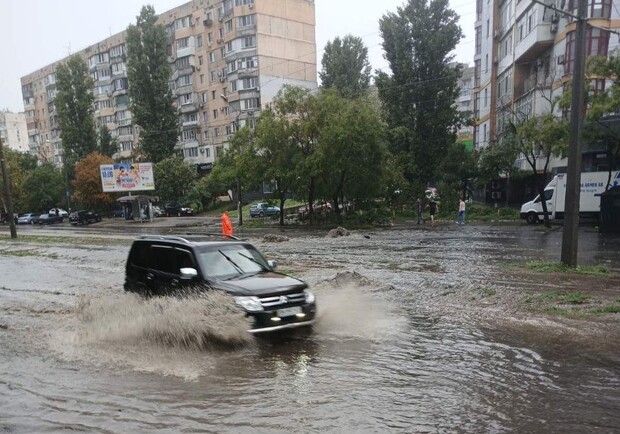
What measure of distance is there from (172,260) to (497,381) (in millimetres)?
5440

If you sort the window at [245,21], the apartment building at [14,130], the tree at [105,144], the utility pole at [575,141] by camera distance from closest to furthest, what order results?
the utility pole at [575,141], the window at [245,21], the tree at [105,144], the apartment building at [14,130]

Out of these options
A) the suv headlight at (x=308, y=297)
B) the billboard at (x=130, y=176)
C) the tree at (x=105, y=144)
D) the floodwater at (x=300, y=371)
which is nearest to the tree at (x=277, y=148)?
the floodwater at (x=300, y=371)

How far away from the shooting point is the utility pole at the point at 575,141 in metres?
11.0

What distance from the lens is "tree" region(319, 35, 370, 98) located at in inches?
2019

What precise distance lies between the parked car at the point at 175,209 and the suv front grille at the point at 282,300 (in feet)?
153

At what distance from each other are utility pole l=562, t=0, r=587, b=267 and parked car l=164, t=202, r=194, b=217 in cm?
4485

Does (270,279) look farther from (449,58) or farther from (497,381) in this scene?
(449,58)

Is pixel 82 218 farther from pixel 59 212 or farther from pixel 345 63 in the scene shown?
pixel 345 63

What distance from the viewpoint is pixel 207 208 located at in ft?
183

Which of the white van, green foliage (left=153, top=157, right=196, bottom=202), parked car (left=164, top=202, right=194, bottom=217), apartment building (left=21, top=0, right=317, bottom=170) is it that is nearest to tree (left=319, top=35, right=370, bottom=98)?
apartment building (left=21, top=0, right=317, bottom=170)

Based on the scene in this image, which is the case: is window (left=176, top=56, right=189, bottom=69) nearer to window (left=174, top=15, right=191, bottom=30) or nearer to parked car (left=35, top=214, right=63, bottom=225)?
window (left=174, top=15, right=191, bottom=30)

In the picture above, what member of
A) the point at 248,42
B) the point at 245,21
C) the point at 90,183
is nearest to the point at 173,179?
the point at 90,183

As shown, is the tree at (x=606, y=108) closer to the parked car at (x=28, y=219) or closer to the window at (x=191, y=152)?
the window at (x=191, y=152)

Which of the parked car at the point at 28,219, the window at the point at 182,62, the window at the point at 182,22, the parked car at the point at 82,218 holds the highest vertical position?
the window at the point at 182,22
